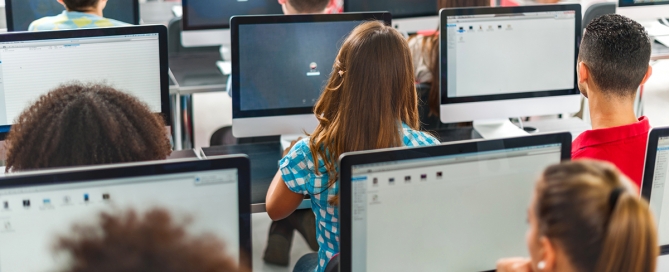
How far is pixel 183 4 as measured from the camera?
3275mm

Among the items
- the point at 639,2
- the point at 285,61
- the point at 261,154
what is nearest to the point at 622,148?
the point at 285,61

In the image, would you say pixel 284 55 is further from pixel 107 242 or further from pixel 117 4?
pixel 107 242

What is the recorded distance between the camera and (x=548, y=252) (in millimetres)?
1030

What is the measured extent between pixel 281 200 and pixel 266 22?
2.53 ft

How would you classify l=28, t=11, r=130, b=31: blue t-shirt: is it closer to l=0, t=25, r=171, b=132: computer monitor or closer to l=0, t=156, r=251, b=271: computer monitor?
l=0, t=25, r=171, b=132: computer monitor

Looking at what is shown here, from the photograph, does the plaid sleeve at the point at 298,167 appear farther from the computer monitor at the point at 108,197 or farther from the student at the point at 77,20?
the student at the point at 77,20

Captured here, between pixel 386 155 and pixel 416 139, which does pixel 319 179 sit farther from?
pixel 386 155

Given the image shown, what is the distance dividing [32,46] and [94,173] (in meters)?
1.11

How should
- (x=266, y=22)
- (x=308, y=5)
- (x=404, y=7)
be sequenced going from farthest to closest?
1. (x=404, y=7)
2. (x=308, y=5)
3. (x=266, y=22)

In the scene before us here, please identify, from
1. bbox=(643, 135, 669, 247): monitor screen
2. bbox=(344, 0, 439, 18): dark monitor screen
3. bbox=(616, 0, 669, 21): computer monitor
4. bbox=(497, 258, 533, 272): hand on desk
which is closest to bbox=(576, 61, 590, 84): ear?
bbox=(643, 135, 669, 247): monitor screen

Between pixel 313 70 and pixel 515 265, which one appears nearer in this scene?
pixel 515 265

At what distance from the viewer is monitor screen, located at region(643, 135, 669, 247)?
151 cm

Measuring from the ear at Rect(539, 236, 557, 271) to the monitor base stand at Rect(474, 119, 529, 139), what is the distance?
5.38 ft

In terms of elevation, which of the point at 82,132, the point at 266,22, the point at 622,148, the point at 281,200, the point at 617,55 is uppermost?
the point at 266,22
